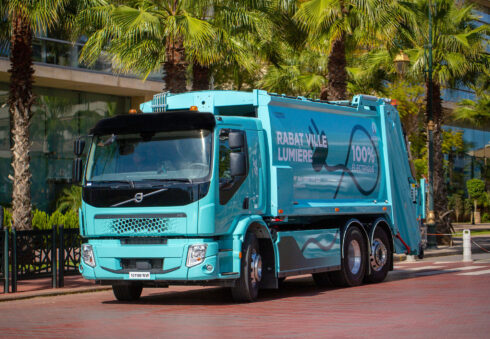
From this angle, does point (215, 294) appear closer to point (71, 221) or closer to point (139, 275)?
point (139, 275)

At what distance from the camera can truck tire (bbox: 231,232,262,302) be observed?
44.0 feet

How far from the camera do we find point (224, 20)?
22578 mm

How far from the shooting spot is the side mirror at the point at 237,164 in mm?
12984

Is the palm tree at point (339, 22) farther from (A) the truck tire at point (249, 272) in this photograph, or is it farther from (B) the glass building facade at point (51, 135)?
(B) the glass building facade at point (51, 135)

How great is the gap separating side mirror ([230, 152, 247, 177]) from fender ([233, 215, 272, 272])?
0.83 metres

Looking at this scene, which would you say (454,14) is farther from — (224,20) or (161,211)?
(161,211)

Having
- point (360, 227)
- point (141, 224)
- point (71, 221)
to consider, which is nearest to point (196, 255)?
point (141, 224)

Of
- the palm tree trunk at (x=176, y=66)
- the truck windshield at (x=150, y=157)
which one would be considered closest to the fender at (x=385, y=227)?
the truck windshield at (x=150, y=157)

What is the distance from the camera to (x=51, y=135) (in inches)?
1377

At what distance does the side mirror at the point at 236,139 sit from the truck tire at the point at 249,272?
1.52 m

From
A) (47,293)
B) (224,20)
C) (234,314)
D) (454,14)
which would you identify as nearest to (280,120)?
(234,314)

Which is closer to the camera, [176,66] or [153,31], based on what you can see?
[153,31]

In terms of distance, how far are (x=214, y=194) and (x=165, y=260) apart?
123cm

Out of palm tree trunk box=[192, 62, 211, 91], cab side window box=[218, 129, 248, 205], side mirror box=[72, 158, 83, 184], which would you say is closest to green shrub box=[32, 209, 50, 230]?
palm tree trunk box=[192, 62, 211, 91]
